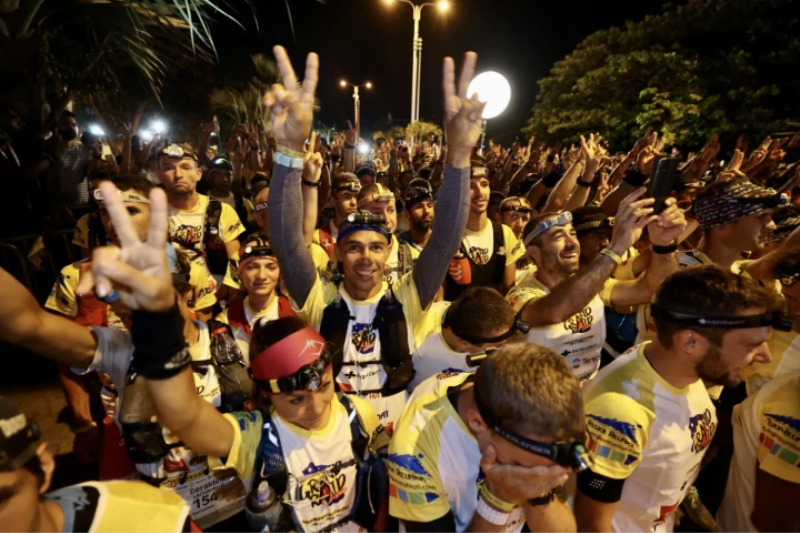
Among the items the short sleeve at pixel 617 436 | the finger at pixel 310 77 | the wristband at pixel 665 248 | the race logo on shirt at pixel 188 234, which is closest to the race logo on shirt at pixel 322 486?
the short sleeve at pixel 617 436

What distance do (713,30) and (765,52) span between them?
8.64 ft

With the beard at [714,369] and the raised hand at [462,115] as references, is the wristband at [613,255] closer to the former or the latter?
the beard at [714,369]

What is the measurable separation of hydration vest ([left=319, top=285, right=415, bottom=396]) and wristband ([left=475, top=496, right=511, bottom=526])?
113 cm

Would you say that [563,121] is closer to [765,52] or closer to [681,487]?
[765,52]

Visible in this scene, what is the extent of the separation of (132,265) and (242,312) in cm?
237

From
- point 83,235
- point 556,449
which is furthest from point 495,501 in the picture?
point 83,235

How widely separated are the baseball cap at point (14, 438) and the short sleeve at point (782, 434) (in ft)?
11.8

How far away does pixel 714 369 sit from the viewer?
2203 millimetres

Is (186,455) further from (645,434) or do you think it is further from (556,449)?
(645,434)

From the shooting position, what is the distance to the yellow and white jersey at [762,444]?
2.32 m

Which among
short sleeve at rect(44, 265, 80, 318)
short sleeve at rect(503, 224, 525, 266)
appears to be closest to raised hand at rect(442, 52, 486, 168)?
short sleeve at rect(503, 224, 525, 266)

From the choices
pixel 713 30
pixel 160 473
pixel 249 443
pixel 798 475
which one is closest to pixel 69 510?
pixel 249 443

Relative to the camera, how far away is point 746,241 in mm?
3604

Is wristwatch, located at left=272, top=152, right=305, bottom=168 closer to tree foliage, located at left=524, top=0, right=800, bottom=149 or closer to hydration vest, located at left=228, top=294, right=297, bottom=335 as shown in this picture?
hydration vest, located at left=228, top=294, right=297, bottom=335
